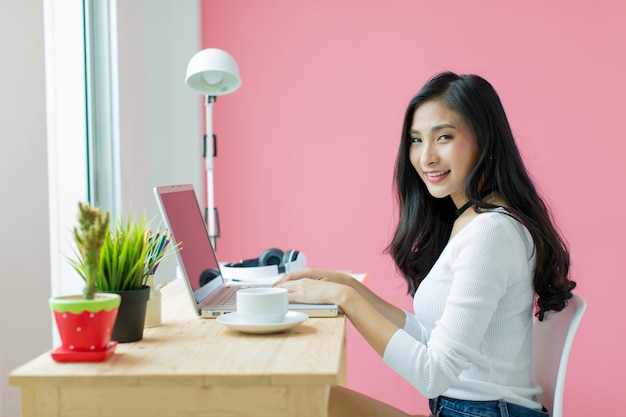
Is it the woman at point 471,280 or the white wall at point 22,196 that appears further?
the white wall at point 22,196

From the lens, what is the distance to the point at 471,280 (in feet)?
4.47

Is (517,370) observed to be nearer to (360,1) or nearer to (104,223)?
(104,223)

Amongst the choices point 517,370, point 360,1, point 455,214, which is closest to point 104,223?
point 517,370

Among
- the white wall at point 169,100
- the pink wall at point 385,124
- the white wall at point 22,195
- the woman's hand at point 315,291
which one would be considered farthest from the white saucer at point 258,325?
the pink wall at point 385,124

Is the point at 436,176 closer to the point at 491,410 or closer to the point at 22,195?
the point at 491,410

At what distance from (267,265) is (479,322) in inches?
40.5

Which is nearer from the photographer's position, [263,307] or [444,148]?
[263,307]

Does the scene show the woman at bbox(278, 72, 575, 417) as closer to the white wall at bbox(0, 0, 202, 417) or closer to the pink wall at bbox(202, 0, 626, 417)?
the white wall at bbox(0, 0, 202, 417)

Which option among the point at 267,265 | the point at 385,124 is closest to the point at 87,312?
the point at 267,265

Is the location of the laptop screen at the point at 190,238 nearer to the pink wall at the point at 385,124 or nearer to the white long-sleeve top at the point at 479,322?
the white long-sleeve top at the point at 479,322

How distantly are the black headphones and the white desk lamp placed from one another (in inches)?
14.3

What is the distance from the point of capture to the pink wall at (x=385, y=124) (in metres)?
3.12

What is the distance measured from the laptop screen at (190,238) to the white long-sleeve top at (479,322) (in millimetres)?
474

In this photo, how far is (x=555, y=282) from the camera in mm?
1482
